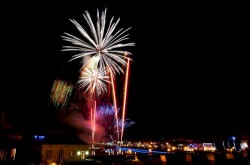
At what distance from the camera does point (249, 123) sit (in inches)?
2110

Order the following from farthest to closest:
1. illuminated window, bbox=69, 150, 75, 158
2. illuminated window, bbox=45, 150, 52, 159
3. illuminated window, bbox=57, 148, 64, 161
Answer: illuminated window, bbox=69, 150, 75, 158
illuminated window, bbox=57, 148, 64, 161
illuminated window, bbox=45, 150, 52, 159

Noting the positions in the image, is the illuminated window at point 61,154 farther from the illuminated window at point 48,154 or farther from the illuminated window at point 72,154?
the illuminated window at point 48,154

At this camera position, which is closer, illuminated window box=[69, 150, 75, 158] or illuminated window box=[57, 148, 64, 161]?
illuminated window box=[57, 148, 64, 161]

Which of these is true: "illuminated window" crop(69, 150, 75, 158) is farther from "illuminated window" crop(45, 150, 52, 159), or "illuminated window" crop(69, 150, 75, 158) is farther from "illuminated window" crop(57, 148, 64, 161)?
"illuminated window" crop(45, 150, 52, 159)

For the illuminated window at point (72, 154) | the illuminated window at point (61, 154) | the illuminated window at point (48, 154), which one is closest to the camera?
the illuminated window at point (48, 154)

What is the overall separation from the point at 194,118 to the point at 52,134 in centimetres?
5039

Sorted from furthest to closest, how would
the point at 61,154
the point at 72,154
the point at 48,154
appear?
1. the point at 72,154
2. the point at 61,154
3. the point at 48,154

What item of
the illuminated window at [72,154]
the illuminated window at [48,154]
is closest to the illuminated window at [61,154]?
the illuminated window at [72,154]

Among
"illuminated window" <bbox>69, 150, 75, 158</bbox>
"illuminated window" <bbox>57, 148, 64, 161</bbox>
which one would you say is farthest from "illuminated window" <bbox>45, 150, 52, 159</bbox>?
"illuminated window" <bbox>69, 150, 75, 158</bbox>

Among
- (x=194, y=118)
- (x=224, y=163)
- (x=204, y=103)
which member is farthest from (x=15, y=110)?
(x=194, y=118)

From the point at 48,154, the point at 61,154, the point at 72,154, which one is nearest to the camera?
the point at 48,154

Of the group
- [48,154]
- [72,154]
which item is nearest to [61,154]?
[72,154]

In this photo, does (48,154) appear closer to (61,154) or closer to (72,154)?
(61,154)

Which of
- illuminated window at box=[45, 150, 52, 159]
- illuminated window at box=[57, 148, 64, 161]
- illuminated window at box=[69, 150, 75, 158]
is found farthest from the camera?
illuminated window at box=[69, 150, 75, 158]
